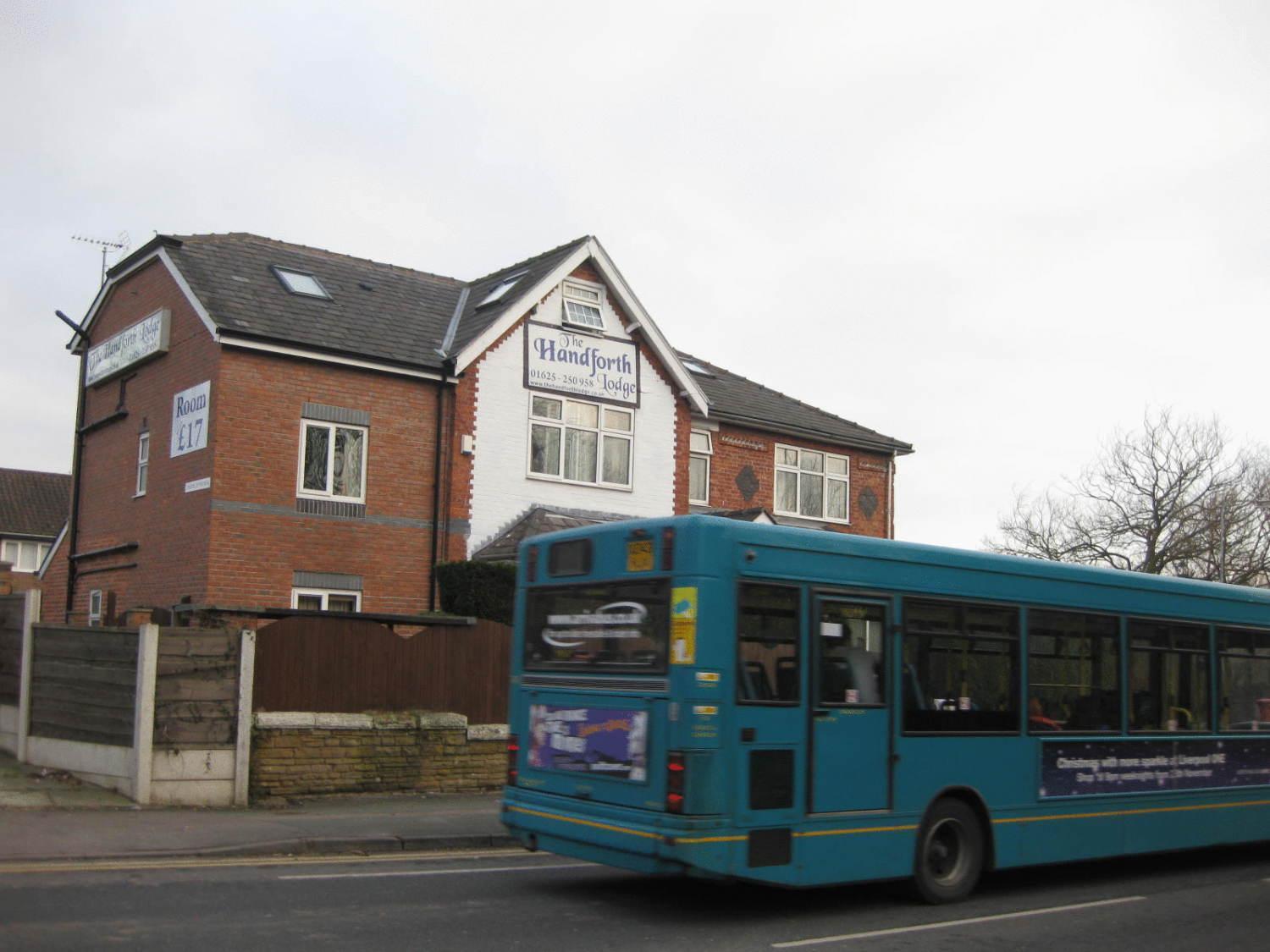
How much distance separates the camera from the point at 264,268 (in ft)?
77.6

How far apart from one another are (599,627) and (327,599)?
13067mm

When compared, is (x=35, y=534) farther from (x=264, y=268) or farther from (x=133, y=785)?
(x=133, y=785)

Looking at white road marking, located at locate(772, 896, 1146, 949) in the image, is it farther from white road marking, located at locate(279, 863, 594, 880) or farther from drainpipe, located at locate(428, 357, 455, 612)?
drainpipe, located at locate(428, 357, 455, 612)

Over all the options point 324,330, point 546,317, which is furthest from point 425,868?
point 546,317

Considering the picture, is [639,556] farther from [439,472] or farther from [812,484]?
[812,484]

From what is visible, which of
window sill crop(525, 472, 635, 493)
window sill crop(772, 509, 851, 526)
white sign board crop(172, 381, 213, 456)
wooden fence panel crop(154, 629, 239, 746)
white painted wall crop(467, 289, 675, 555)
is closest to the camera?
wooden fence panel crop(154, 629, 239, 746)

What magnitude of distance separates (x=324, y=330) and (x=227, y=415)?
2.42 meters

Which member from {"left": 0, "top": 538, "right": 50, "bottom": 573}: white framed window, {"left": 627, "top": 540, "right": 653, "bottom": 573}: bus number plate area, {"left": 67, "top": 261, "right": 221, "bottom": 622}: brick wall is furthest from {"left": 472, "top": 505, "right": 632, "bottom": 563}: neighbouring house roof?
{"left": 0, "top": 538, "right": 50, "bottom": 573}: white framed window

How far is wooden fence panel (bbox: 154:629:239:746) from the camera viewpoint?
13.4 metres

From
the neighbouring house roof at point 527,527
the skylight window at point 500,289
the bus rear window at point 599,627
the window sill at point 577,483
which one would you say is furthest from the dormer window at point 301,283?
the bus rear window at point 599,627

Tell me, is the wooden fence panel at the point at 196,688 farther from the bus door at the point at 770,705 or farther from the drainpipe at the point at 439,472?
the drainpipe at the point at 439,472

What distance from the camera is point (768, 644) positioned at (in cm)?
878

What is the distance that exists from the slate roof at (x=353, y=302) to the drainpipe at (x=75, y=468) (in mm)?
2357

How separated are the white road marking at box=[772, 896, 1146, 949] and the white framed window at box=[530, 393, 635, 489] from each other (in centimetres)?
1511
